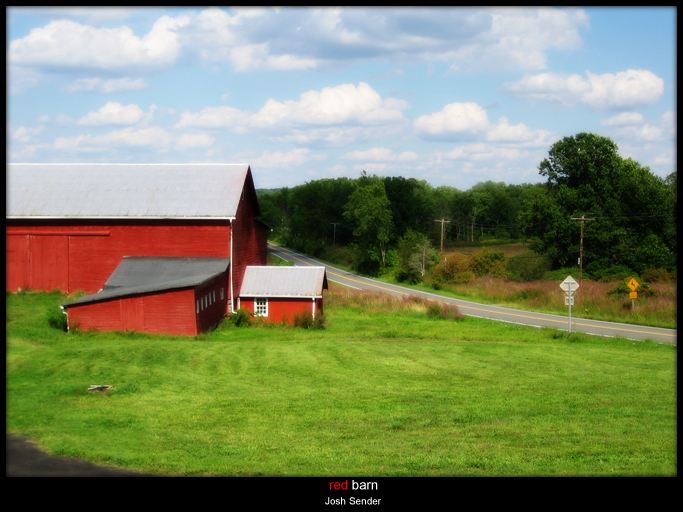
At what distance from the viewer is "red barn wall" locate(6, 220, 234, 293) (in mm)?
27453

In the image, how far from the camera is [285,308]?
1190 inches

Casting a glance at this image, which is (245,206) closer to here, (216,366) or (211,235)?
(211,235)

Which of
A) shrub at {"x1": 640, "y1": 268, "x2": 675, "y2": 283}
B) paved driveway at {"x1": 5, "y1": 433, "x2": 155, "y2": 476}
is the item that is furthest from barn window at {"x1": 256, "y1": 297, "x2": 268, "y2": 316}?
shrub at {"x1": 640, "y1": 268, "x2": 675, "y2": 283}

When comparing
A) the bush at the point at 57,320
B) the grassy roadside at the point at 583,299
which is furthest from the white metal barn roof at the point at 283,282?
the grassy roadside at the point at 583,299

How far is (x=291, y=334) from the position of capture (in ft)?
83.1

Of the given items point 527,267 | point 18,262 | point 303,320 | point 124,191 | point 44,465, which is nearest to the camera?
point 44,465

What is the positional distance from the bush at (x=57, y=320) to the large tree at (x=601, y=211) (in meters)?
50.5

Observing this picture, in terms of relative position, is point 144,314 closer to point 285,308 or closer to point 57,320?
point 57,320

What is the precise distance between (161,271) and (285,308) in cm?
652

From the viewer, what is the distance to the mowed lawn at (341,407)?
8023mm

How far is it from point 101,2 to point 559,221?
60.5m

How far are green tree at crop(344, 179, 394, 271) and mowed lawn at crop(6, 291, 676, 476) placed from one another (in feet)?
181

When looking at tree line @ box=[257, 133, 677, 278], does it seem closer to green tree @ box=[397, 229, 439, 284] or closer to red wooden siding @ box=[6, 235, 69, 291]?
green tree @ box=[397, 229, 439, 284]

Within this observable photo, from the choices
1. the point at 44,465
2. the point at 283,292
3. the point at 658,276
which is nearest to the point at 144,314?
the point at 283,292
